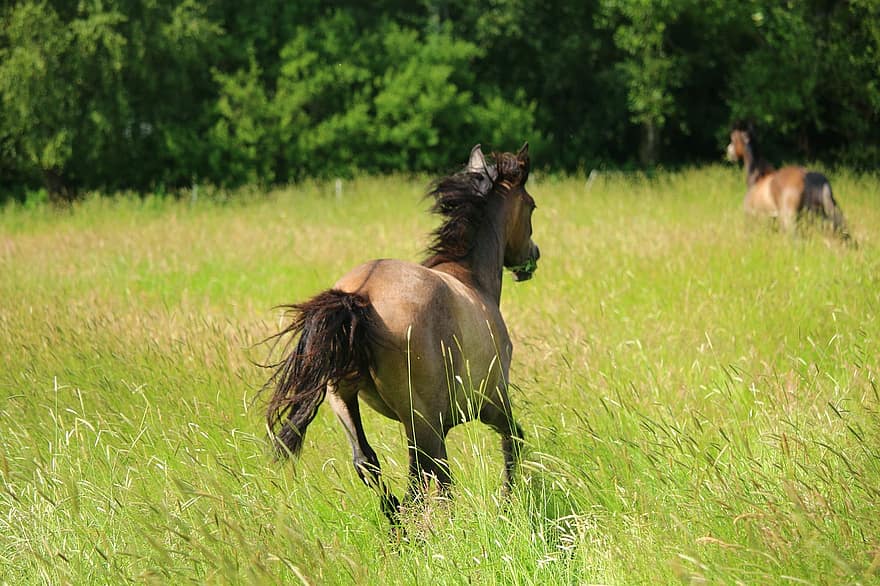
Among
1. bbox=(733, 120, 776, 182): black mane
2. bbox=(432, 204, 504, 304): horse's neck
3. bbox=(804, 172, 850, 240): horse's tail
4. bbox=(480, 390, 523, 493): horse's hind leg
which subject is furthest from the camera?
bbox=(733, 120, 776, 182): black mane

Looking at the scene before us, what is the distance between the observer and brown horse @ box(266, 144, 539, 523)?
12.4 ft

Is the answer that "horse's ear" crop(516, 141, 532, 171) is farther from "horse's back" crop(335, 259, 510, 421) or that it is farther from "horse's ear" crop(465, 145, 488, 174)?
"horse's back" crop(335, 259, 510, 421)

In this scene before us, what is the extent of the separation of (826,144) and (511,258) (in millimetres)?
24013

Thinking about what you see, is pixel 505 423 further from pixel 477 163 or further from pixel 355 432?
pixel 477 163

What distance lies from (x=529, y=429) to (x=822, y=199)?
8.33 meters

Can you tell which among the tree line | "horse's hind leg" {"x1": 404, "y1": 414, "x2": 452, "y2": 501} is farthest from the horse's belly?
"horse's hind leg" {"x1": 404, "y1": 414, "x2": 452, "y2": 501}

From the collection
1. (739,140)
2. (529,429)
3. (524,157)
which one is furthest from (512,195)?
(739,140)

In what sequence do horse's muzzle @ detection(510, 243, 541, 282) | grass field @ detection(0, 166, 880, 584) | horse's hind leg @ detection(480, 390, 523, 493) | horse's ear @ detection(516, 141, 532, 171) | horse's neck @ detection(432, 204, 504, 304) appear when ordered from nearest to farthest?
grass field @ detection(0, 166, 880, 584) < horse's hind leg @ detection(480, 390, 523, 493) < horse's neck @ detection(432, 204, 504, 304) < horse's ear @ detection(516, 141, 532, 171) < horse's muzzle @ detection(510, 243, 541, 282)

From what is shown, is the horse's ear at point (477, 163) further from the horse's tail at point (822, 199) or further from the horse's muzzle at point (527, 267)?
the horse's tail at point (822, 199)

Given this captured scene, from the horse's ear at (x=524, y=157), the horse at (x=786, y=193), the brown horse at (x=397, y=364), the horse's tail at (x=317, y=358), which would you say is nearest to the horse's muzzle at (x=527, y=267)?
the horse's ear at (x=524, y=157)

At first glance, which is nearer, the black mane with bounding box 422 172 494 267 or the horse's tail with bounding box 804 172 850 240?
the black mane with bounding box 422 172 494 267

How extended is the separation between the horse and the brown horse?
7773 mm

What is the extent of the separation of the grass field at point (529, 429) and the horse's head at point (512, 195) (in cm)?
61

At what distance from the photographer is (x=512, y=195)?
5410 mm
